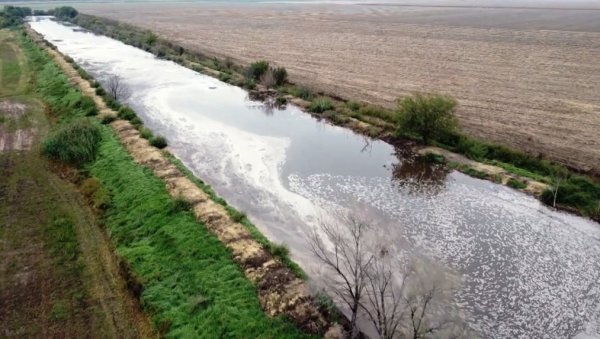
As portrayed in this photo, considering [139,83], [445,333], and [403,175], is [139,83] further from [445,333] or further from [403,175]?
[445,333]

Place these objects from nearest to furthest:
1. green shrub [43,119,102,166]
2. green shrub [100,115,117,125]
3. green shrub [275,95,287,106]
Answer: green shrub [43,119,102,166], green shrub [100,115,117,125], green shrub [275,95,287,106]

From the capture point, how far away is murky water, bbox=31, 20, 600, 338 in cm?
1703

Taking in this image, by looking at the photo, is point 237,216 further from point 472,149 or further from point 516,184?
point 472,149

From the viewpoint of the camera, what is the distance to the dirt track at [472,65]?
106 ft

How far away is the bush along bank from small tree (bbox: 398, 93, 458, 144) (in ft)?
46.9

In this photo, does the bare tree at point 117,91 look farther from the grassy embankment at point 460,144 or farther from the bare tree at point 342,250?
the bare tree at point 342,250

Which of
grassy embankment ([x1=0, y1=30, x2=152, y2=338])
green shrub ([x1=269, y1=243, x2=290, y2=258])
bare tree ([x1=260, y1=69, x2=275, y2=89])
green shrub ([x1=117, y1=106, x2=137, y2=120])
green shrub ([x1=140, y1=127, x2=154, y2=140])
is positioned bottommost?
grassy embankment ([x1=0, y1=30, x2=152, y2=338])

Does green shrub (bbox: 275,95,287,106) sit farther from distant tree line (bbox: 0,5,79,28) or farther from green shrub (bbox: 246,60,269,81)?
distant tree line (bbox: 0,5,79,28)

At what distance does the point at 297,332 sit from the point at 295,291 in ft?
6.71

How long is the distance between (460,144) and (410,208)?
27.3 ft

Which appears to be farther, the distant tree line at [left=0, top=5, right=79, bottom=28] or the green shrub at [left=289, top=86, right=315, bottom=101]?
the distant tree line at [left=0, top=5, right=79, bottom=28]

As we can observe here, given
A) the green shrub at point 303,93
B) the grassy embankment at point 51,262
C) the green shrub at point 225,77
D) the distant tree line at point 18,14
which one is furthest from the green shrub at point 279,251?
the distant tree line at point 18,14

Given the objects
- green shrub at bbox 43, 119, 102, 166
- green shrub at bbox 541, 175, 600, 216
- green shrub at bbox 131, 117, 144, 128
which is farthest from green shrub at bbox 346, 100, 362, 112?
green shrub at bbox 43, 119, 102, 166

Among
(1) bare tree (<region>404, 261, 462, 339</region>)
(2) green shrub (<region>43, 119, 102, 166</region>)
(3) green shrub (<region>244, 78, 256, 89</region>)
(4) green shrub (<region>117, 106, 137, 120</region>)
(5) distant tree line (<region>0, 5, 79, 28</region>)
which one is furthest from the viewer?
(5) distant tree line (<region>0, 5, 79, 28</region>)
